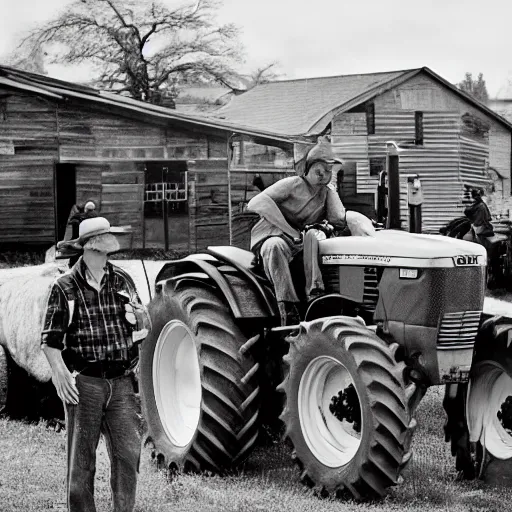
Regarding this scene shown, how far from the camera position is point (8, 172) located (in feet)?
87.9

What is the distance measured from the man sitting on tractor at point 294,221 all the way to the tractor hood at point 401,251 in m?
0.16

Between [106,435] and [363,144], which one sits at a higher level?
[363,144]

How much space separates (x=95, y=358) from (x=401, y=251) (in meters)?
2.29

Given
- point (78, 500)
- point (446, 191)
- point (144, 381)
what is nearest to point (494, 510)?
point (78, 500)

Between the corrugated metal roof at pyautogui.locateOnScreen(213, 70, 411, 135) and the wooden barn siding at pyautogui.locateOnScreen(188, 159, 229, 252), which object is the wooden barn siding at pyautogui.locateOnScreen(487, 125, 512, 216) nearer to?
the corrugated metal roof at pyautogui.locateOnScreen(213, 70, 411, 135)

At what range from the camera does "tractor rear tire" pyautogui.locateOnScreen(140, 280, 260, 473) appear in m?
7.80

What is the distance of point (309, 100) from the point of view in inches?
1439

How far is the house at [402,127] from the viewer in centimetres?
3512

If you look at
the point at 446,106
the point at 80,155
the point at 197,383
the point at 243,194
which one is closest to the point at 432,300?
the point at 197,383

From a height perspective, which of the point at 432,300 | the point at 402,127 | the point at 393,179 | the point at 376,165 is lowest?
the point at 432,300

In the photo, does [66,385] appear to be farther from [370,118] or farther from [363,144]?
[370,118]

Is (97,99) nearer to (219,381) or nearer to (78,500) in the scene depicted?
(219,381)

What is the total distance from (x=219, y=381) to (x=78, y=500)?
186cm

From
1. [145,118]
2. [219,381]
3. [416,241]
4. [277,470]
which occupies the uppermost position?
[145,118]
